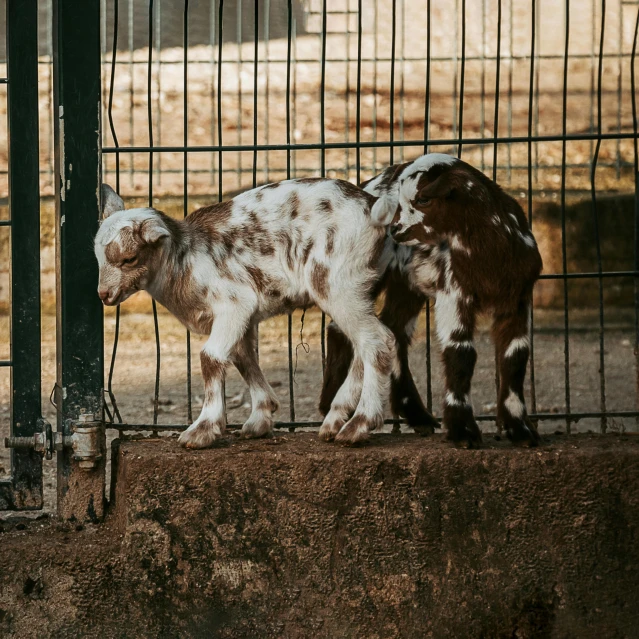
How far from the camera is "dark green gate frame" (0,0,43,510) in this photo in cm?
434

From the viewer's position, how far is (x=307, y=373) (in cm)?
984

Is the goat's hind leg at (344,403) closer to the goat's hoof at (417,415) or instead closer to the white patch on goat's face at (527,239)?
the goat's hoof at (417,415)

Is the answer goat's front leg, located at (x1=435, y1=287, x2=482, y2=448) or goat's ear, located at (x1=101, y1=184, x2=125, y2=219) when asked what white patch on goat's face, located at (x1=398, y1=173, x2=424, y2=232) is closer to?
goat's front leg, located at (x1=435, y1=287, x2=482, y2=448)

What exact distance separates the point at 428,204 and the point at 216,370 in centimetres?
106

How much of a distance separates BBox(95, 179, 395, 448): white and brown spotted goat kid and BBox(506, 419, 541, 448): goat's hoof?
21.3 inches

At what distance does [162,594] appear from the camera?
13.5 ft

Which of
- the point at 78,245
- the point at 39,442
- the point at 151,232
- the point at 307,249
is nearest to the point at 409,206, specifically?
the point at 307,249

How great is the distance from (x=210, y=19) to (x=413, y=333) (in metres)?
7.85

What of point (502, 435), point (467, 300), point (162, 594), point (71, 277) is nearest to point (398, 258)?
point (467, 300)

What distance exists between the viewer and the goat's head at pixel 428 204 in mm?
4086

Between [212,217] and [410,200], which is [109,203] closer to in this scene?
[212,217]

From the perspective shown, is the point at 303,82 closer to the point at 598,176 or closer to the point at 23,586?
the point at 598,176

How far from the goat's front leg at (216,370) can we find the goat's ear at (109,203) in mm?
621

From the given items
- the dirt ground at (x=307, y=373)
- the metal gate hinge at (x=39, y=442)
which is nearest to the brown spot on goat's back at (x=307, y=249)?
the metal gate hinge at (x=39, y=442)
